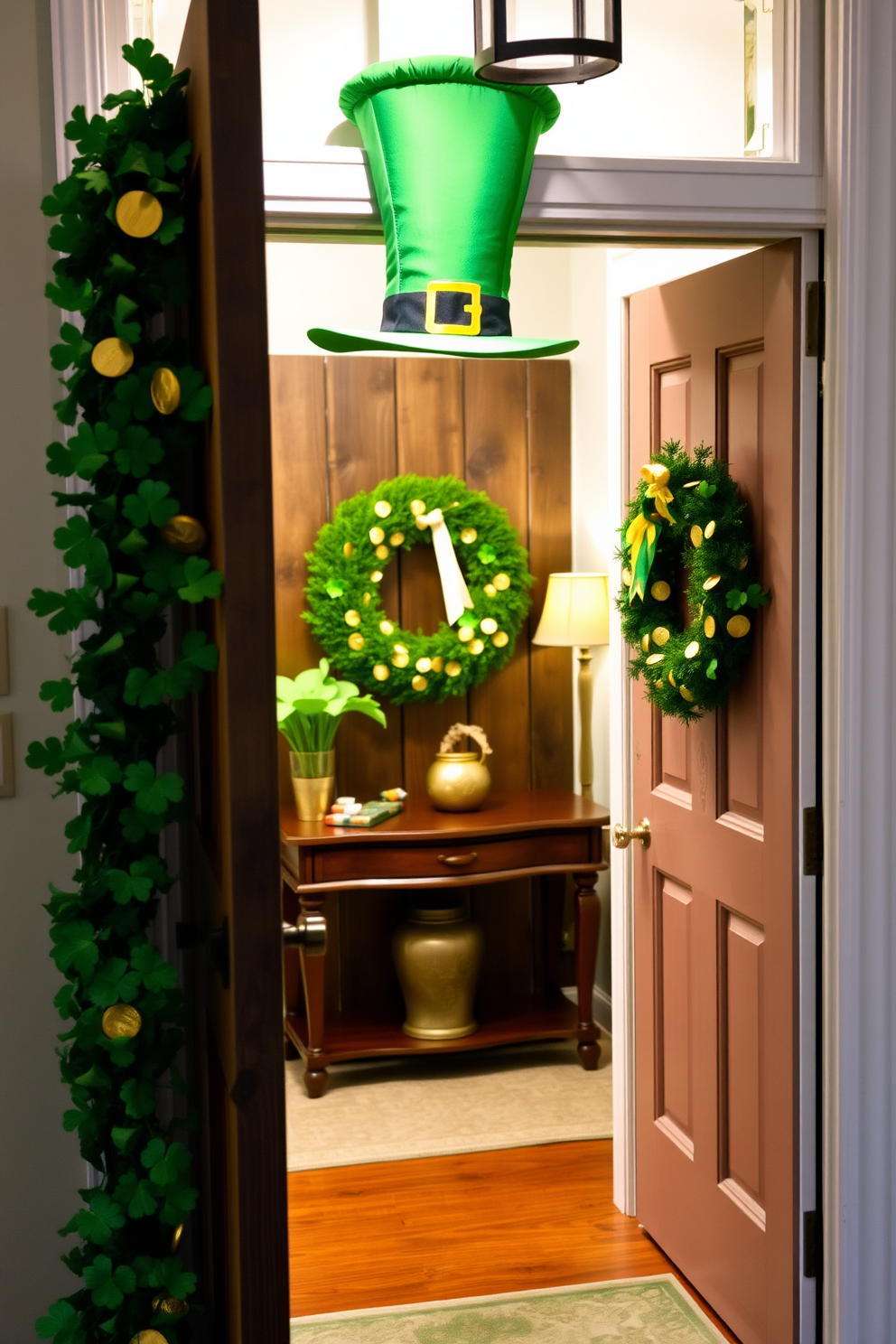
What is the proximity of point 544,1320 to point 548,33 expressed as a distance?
247 cm

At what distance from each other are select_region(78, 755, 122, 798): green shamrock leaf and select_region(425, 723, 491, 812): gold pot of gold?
276 cm

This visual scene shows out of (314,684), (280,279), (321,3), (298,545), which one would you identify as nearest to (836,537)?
(321,3)

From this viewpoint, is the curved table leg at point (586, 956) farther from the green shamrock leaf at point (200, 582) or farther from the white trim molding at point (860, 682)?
the green shamrock leaf at point (200, 582)

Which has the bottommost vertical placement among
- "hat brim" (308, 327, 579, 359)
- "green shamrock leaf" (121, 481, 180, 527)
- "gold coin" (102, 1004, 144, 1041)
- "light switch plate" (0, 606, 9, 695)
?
"gold coin" (102, 1004, 144, 1041)

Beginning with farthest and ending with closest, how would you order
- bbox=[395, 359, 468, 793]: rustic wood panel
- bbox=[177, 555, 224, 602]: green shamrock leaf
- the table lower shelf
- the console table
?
bbox=[395, 359, 468, 793]: rustic wood panel → the table lower shelf → the console table → bbox=[177, 555, 224, 602]: green shamrock leaf

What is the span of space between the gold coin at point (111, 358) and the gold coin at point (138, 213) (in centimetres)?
12

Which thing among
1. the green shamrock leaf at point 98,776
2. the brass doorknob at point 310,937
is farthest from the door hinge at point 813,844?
the green shamrock leaf at point 98,776

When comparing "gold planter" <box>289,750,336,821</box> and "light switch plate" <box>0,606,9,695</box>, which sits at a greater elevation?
"light switch plate" <box>0,606,9,695</box>

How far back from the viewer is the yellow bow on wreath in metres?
2.66

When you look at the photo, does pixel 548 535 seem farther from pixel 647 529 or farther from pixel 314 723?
pixel 647 529

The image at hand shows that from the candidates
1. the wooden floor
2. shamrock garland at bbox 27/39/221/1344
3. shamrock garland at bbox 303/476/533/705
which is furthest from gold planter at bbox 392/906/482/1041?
shamrock garland at bbox 27/39/221/1344

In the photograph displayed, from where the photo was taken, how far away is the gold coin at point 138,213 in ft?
4.63

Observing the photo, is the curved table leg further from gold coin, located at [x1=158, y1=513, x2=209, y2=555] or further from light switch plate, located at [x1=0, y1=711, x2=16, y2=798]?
gold coin, located at [x1=158, y1=513, x2=209, y2=555]

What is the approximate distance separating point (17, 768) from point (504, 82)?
1.19 metres
